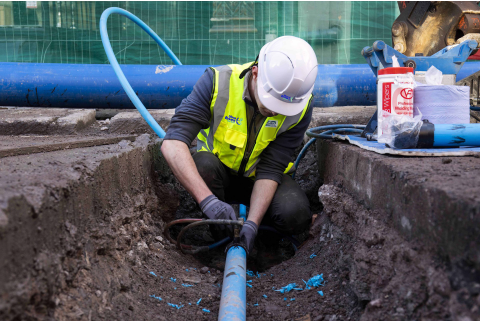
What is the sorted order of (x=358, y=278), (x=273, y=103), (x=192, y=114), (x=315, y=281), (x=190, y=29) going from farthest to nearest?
(x=190, y=29) → (x=192, y=114) → (x=273, y=103) → (x=315, y=281) → (x=358, y=278)

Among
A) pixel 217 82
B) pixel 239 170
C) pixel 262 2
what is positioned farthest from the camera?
pixel 262 2

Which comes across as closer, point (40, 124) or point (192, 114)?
point (192, 114)

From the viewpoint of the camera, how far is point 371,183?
186 cm

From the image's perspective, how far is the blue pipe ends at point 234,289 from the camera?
5.23 ft

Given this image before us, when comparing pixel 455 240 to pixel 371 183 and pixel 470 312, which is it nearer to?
pixel 470 312

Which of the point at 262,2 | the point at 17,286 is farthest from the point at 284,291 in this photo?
the point at 262,2

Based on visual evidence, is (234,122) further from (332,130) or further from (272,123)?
(332,130)

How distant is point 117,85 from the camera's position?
3.48 metres

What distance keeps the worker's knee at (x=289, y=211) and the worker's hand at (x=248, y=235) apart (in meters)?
0.32

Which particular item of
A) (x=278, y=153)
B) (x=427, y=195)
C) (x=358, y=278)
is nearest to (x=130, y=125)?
(x=278, y=153)

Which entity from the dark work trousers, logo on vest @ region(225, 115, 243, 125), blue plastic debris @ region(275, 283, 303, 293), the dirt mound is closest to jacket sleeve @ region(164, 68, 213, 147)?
logo on vest @ region(225, 115, 243, 125)

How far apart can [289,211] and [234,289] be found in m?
0.94

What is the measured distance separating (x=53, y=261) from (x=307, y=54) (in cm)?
155

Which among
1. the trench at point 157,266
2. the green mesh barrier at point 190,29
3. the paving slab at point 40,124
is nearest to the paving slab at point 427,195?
the trench at point 157,266
